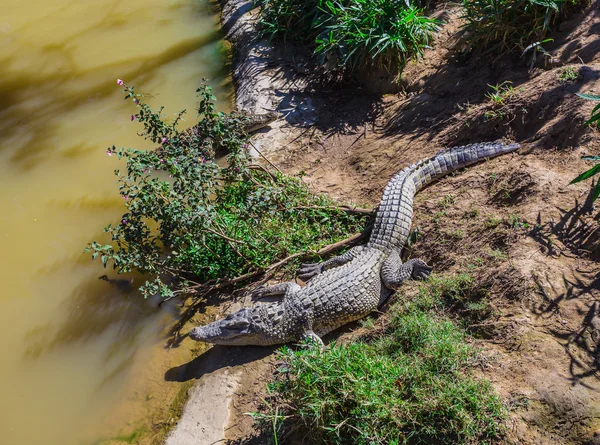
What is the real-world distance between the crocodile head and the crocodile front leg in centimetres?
80

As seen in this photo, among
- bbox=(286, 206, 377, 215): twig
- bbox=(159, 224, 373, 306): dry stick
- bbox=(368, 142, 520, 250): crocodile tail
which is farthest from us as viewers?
bbox=(286, 206, 377, 215): twig

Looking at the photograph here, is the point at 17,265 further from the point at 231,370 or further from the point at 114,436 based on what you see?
the point at 231,370

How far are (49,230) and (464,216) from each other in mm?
5194

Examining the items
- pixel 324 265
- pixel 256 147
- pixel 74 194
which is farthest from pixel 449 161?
pixel 74 194

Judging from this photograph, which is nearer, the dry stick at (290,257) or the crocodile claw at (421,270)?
the crocodile claw at (421,270)

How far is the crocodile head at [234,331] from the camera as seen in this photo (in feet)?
16.5

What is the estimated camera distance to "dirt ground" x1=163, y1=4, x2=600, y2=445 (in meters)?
3.55

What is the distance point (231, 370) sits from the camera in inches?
196

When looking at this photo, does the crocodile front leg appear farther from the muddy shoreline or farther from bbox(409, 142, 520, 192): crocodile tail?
bbox(409, 142, 520, 192): crocodile tail

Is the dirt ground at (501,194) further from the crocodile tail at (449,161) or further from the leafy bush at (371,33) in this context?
the leafy bush at (371,33)

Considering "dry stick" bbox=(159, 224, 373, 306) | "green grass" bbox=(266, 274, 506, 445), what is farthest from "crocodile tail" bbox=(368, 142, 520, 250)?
"green grass" bbox=(266, 274, 506, 445)

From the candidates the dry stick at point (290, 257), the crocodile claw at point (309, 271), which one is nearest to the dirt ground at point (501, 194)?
the dry stick at point (290, 257)

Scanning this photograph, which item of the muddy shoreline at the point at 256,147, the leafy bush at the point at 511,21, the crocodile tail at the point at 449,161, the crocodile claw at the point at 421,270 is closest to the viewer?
the muddy shoreline at the point at 256,147

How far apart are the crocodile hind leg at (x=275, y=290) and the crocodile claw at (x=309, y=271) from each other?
24cm
